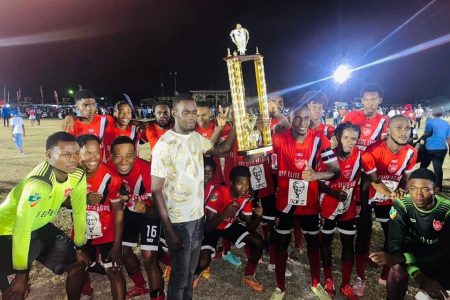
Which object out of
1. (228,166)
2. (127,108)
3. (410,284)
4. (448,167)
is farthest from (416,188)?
(448,167)

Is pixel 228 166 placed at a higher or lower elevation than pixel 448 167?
higher

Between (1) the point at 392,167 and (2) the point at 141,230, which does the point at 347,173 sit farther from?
(2) the point at 141,230

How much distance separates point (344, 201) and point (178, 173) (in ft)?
6.64

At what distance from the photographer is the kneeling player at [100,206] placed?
359 cm

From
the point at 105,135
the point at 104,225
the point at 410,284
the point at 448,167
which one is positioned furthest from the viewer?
the point at 448,167

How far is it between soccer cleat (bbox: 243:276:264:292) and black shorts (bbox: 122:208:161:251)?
49.1 inches

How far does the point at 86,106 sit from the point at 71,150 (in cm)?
231

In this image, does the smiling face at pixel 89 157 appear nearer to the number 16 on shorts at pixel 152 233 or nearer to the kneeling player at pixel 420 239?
the number 16 on shorts at pixel 152 233

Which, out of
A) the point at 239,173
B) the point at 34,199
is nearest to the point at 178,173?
the point at 34,199

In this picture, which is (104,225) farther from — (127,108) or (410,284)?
(410,284)

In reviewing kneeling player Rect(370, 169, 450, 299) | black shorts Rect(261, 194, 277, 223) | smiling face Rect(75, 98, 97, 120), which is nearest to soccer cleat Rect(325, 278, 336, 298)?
kneeling player Rect(370, 169, 450, 299)

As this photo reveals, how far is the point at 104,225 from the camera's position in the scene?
3703 mm

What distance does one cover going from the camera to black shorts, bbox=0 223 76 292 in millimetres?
3037

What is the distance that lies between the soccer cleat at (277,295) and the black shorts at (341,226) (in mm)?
835
